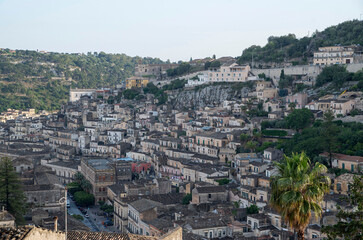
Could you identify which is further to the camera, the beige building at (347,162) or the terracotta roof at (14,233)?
the beige building at (347,162)

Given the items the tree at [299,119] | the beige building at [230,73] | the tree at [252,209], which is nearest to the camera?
the tree at [252,209]

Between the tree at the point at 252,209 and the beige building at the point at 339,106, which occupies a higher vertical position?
the beige building at the point at 339,106

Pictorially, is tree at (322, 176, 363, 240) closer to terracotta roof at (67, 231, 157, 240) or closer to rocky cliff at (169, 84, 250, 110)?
terracotta roof at (67, 231, 157, 240)

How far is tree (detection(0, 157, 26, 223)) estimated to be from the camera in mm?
30078

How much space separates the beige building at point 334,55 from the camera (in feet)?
192

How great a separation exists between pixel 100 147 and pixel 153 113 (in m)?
11.5

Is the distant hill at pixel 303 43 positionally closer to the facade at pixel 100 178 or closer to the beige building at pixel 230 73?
the beige building at pixel 230 73

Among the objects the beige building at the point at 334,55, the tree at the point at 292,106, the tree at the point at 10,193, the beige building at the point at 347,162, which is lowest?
the tree at the point at 10,193

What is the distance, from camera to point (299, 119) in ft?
145

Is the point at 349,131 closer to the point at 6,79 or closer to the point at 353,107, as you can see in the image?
the point at 353,107

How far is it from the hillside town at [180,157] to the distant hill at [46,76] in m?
23.8

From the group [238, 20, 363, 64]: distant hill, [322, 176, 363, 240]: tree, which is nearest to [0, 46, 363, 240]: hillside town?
[322, 176, 363, 240]: tree

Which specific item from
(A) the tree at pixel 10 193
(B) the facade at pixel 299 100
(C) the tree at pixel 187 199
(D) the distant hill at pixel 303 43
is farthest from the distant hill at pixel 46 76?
(A) the tree at pixel 10 193

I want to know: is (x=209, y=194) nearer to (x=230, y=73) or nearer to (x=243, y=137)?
(x=243, y=137)
